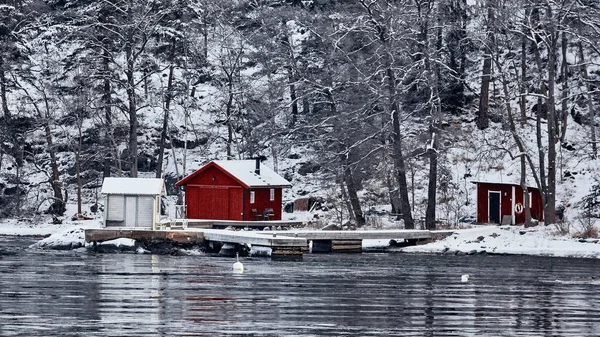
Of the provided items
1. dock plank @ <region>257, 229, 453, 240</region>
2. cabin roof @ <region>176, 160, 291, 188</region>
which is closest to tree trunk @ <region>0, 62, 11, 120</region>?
cabin roof @ <region>176, 160, 291, 188</region>

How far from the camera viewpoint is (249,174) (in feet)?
180

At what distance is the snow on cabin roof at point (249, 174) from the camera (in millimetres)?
53875

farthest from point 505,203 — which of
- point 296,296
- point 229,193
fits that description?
point 296,296

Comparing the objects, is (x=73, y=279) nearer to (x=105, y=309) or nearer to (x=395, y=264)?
(x=105, y=309)

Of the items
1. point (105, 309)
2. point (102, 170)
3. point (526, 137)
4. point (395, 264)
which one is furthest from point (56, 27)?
point (105, 309)

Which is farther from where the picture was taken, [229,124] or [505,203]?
[229,124]

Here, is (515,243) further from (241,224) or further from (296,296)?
(296,296)

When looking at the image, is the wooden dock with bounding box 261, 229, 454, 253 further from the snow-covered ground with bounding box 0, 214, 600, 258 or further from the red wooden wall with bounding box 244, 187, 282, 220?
the red wooden wall with bounding box 244, 187, 282, 220

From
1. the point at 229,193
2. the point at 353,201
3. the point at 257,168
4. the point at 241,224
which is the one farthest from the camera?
the point at 257,168

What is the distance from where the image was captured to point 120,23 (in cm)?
5991

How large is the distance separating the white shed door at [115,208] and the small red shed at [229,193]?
8.53 m

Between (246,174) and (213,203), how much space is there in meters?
2.23

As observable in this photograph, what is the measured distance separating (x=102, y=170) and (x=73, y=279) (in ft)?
107

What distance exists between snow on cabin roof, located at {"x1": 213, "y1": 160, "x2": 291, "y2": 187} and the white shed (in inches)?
326
